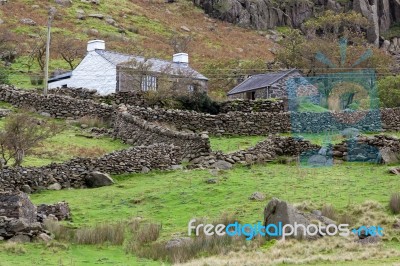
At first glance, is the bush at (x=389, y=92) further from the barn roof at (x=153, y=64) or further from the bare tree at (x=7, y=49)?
the bare tree at (x=7, y=49)

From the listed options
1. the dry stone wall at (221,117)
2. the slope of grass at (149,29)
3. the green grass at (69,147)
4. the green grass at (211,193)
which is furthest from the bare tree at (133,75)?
the green grass at (211,193)

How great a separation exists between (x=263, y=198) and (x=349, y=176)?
5.86m

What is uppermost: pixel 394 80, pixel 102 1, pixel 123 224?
pixel 102 1

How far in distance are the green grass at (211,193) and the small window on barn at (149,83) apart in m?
18.8

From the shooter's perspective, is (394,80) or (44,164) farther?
(394,80)

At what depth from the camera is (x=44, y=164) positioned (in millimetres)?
27516

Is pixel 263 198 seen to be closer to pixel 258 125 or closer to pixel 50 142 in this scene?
pixel 50 142

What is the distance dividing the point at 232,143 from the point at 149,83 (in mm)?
13932

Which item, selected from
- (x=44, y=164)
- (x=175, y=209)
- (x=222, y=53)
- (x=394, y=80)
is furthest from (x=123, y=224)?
(x=222, y=53)

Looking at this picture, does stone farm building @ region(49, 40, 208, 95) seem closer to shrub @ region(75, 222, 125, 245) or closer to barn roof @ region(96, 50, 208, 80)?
barn roof @ region(96, 50, 208, 80)

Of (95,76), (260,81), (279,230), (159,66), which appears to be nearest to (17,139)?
(279,230)

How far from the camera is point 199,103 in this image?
42188 millimetres

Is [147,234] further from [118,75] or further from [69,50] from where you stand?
[69,50]

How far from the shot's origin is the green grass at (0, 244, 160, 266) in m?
16.0
